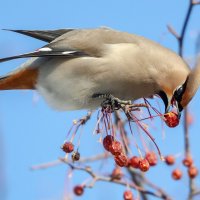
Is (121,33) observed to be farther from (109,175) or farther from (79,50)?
(109,175)

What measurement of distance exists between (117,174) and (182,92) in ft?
2.20

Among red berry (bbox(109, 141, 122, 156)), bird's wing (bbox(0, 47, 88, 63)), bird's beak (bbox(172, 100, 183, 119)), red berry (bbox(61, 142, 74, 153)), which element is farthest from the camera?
bird's wing (bbox(0, 47, 88, 63))

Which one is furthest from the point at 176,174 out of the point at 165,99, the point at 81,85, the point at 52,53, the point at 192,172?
the point at 52,53

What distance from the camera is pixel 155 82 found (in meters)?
3.42

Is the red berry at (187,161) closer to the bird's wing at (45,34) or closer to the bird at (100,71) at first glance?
the bird at (100,71)

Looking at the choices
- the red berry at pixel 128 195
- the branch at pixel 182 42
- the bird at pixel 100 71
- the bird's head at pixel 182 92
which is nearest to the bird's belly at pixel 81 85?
the bird at pixel 100 71

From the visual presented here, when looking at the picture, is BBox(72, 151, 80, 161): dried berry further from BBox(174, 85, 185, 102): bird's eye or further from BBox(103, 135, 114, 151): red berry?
BBox(174, 85, 185, 102): bird's eye

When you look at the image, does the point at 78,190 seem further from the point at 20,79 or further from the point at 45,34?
the point at 45,34

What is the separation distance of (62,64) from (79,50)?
14 cm

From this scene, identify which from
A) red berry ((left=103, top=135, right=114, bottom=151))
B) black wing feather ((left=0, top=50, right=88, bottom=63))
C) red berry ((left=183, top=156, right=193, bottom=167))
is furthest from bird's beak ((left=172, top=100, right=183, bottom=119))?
black wing feather ((left=0, top=50, right=88, bottom=63))

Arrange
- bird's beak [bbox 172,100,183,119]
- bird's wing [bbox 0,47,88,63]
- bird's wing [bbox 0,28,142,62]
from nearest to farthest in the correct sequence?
bird's beak [bbox 172,100,183,119] → bird's wing [bbox 0,47,88,63] → bird's wing [bbox 0,28,142,62]

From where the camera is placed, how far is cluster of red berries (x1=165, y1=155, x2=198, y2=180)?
3.63 m

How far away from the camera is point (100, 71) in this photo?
3420mm

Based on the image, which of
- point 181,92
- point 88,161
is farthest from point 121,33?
point 88,161
